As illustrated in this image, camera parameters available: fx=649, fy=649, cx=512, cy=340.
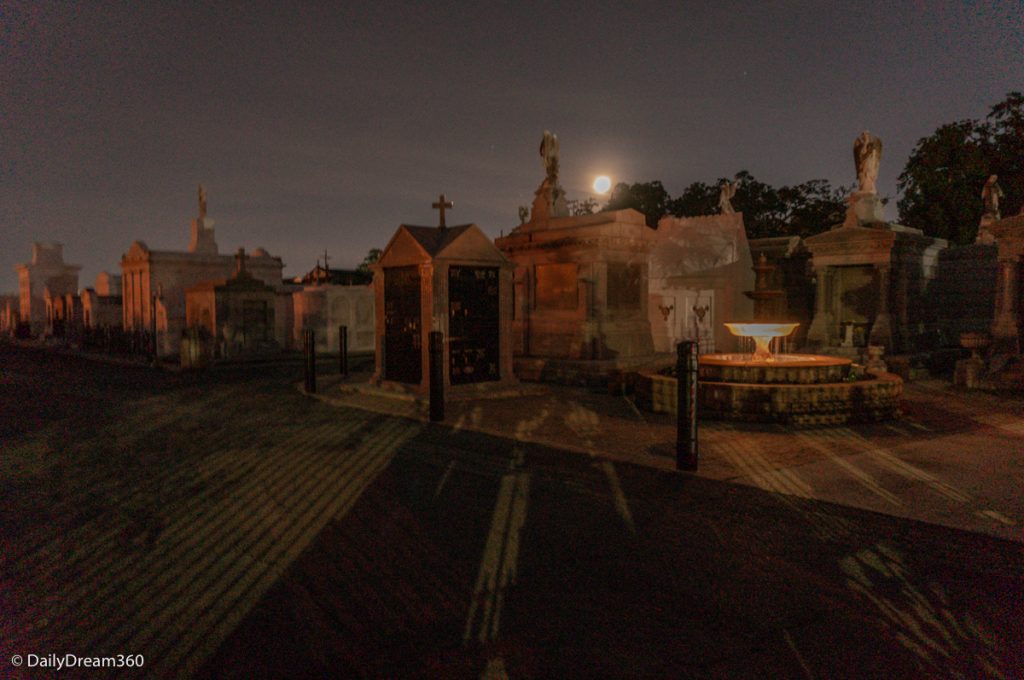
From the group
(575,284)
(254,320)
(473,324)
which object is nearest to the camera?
(473,324)

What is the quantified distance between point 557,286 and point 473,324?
3988 mm

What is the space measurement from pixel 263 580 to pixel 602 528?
2.22m

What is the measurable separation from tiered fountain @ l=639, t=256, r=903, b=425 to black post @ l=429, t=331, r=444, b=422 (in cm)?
330

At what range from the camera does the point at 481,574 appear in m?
3.76

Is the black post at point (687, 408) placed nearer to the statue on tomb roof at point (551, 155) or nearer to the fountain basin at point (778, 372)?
the fountain basin at point (778, 372)

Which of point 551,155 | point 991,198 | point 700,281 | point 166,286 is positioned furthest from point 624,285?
point 166,286

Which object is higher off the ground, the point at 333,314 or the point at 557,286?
the point at 557,286

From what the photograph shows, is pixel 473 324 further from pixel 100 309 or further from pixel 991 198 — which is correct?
pixel 100 309

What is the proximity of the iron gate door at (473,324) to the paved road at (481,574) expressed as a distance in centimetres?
511

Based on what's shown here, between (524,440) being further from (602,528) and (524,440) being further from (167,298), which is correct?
(167,298)

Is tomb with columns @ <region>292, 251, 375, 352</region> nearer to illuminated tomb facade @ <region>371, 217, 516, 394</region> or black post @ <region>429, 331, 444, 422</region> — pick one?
illuminated tomb facade @ <region>371, 217, 516, 394</region>

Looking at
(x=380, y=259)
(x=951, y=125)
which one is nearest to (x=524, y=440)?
(x=380, y=259)

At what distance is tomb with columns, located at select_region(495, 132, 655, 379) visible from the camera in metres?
14.5

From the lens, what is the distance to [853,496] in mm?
5254
